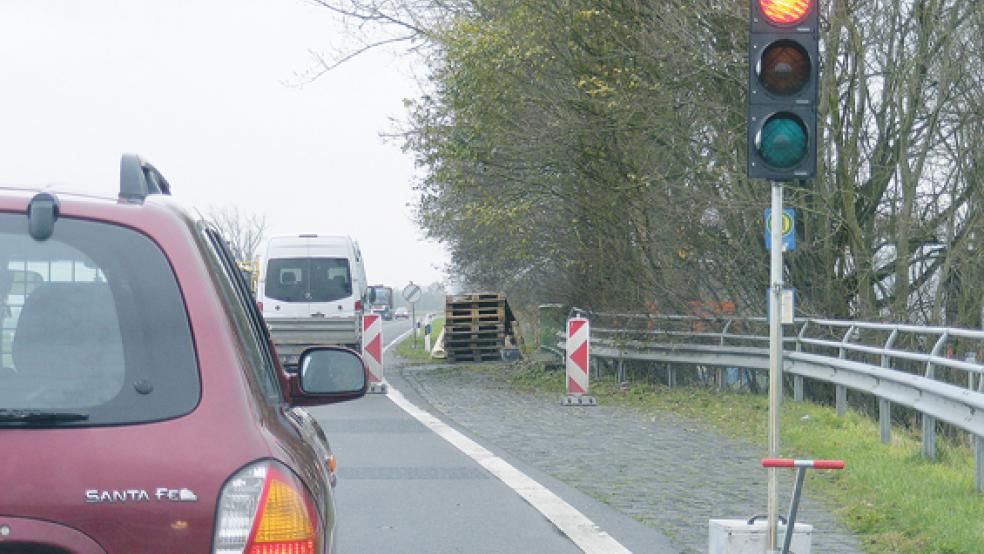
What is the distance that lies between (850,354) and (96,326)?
653 inches

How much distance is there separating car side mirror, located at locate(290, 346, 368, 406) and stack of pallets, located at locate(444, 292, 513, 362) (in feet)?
109

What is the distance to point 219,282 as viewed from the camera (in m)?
3.45

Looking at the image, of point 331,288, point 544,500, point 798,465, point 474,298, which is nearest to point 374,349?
point 331,288

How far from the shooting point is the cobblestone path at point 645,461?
9.55 meters

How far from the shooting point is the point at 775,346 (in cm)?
737

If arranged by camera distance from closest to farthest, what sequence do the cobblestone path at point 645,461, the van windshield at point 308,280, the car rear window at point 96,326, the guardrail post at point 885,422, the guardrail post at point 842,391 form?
the car rear window at point 96,326 → the cobblestone path at point 645,461 → the guardrail post at point 885,422 → the guardrail post at point 842,391 → the van windshield at point 308,280

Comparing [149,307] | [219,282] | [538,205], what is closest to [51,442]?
[149,307]

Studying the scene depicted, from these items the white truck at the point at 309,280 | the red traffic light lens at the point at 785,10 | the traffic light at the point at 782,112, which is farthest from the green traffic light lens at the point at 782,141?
the white truck at the point at 309,280

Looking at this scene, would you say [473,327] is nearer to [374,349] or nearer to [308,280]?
[308,280]

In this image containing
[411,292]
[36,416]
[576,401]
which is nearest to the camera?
[36,416]

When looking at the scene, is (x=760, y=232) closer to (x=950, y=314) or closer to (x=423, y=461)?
(x=950, y=314)

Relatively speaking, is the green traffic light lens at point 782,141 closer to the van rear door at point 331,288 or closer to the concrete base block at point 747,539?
the concrete base block at point 747,539

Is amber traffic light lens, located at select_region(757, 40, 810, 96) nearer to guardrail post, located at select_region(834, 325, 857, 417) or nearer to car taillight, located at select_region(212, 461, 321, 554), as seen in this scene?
car taillight, located at select_region(212, 461, 321, 554)

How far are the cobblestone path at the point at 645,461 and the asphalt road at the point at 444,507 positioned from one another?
9.1 inches
